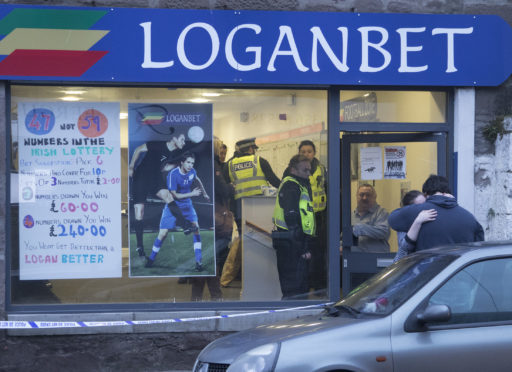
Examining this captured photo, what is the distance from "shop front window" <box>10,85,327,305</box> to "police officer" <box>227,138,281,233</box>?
0.7 inches

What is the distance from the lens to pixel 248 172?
838cm

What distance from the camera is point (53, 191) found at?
7.98 metres

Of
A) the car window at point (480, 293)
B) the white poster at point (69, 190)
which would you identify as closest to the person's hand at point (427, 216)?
the car window at point (480, 293)

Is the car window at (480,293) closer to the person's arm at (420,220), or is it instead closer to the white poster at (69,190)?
the person's arm at (420,220)

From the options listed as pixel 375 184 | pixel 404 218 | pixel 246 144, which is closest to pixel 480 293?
pixel 404 218

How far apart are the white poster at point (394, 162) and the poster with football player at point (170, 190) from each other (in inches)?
86.4

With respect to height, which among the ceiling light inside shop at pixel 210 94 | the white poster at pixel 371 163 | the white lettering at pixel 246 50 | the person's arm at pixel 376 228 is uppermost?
the white lettering at pixel 246 50

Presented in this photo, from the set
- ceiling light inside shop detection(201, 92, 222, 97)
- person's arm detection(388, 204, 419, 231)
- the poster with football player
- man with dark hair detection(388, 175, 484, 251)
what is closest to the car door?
man with dark hair detection(388, 175, 484, 251)

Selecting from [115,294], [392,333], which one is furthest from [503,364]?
[115,294]

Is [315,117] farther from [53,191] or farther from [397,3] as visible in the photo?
[53,191]

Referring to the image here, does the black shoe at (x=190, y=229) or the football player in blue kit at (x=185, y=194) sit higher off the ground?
the football player in blue kit at (x=185, y=194)

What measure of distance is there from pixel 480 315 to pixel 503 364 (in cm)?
35

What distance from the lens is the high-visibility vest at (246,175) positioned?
834 centimetres

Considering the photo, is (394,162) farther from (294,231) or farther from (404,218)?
(404,218)
